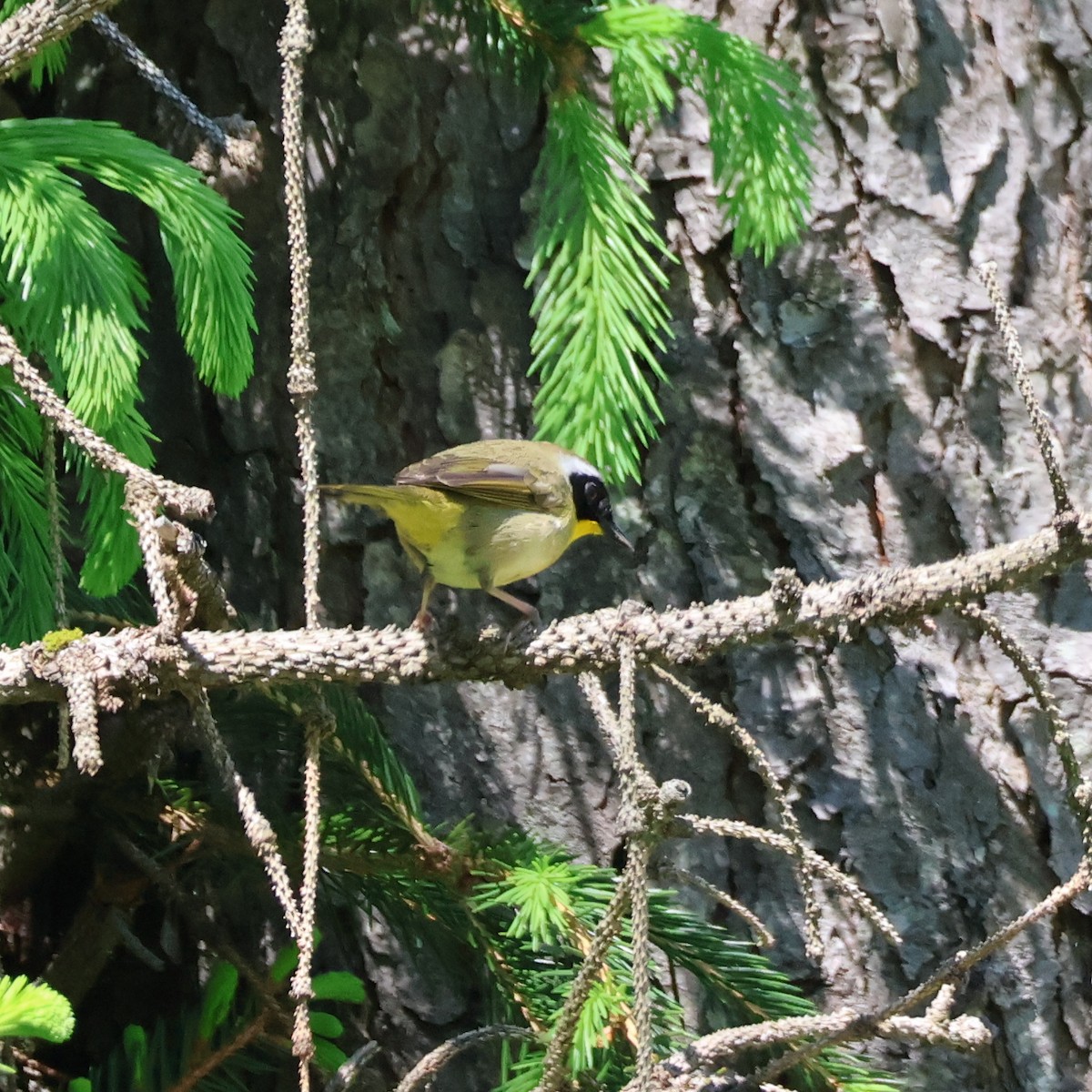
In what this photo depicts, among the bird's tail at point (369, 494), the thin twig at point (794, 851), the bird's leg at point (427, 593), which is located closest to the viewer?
the thin twig at point (794, 851)

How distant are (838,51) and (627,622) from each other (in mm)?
1598

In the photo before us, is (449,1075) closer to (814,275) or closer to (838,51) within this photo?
(814,275)

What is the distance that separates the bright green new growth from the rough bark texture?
86cm

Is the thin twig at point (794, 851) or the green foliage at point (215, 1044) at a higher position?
the thin twig at point (794, 851)

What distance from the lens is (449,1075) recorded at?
99.3 inches

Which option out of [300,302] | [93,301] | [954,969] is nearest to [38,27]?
[93,301]

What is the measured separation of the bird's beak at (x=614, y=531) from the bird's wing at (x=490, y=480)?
0.38ft

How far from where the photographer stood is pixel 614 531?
8.30ft

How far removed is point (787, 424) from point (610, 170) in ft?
2.39

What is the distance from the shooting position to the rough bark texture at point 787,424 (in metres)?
2.42

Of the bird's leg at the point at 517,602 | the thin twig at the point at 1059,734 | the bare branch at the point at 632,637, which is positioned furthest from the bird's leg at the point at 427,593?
the thin twig at the point at 1059,734

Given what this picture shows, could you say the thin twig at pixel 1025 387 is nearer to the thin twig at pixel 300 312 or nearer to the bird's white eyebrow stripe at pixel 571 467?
the thin twig at pixel 300 312

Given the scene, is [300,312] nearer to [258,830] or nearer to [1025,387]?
[258,830]

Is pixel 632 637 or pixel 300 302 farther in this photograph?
pixel 632 637
